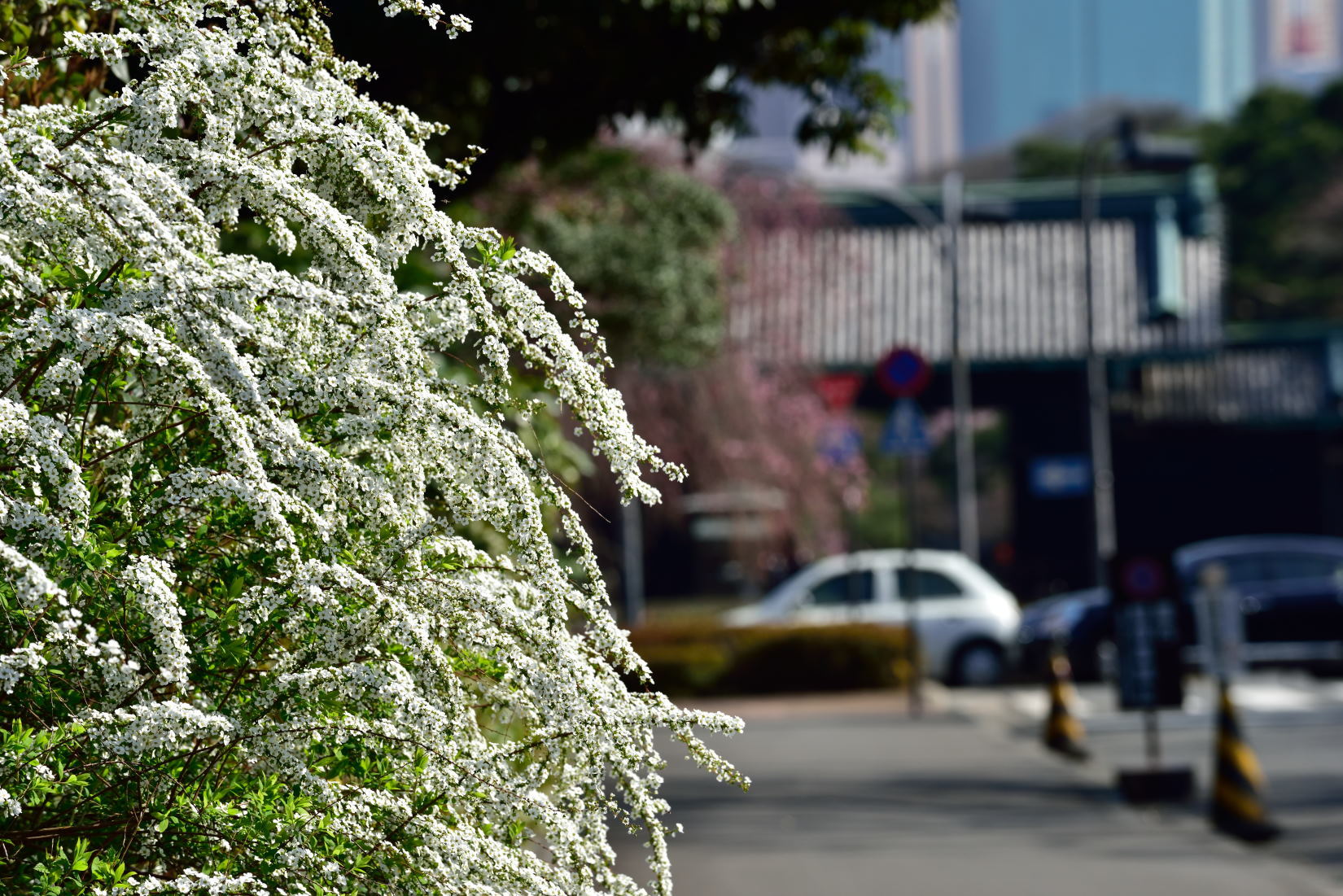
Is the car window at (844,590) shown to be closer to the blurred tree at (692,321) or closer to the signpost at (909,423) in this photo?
the blurred tree at (692,321)

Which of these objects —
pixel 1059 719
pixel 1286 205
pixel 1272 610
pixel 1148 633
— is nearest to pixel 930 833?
pixel 1148 633

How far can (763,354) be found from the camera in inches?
1252

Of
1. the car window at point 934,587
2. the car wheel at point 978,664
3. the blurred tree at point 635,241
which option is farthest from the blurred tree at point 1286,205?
the blurred tree at point 635,241

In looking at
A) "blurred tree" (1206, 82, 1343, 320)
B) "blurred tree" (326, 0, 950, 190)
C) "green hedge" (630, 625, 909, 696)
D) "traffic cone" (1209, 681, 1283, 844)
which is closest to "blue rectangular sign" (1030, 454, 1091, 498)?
"green hedge" (630, 625, 909, 696)

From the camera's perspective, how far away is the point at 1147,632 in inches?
539

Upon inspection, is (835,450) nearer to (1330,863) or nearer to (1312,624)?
(1312,624)

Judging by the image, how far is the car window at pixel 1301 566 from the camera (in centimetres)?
2264

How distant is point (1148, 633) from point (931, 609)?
10.3 m

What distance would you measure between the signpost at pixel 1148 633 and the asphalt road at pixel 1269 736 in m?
0.72

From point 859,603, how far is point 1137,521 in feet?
36.0

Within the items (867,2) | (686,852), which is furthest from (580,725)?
(686,852)

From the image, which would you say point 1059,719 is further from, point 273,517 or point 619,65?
point 273,517

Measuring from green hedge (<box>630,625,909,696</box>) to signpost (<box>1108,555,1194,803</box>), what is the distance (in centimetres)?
879

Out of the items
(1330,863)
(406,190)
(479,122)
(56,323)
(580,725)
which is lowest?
(1330,863)
